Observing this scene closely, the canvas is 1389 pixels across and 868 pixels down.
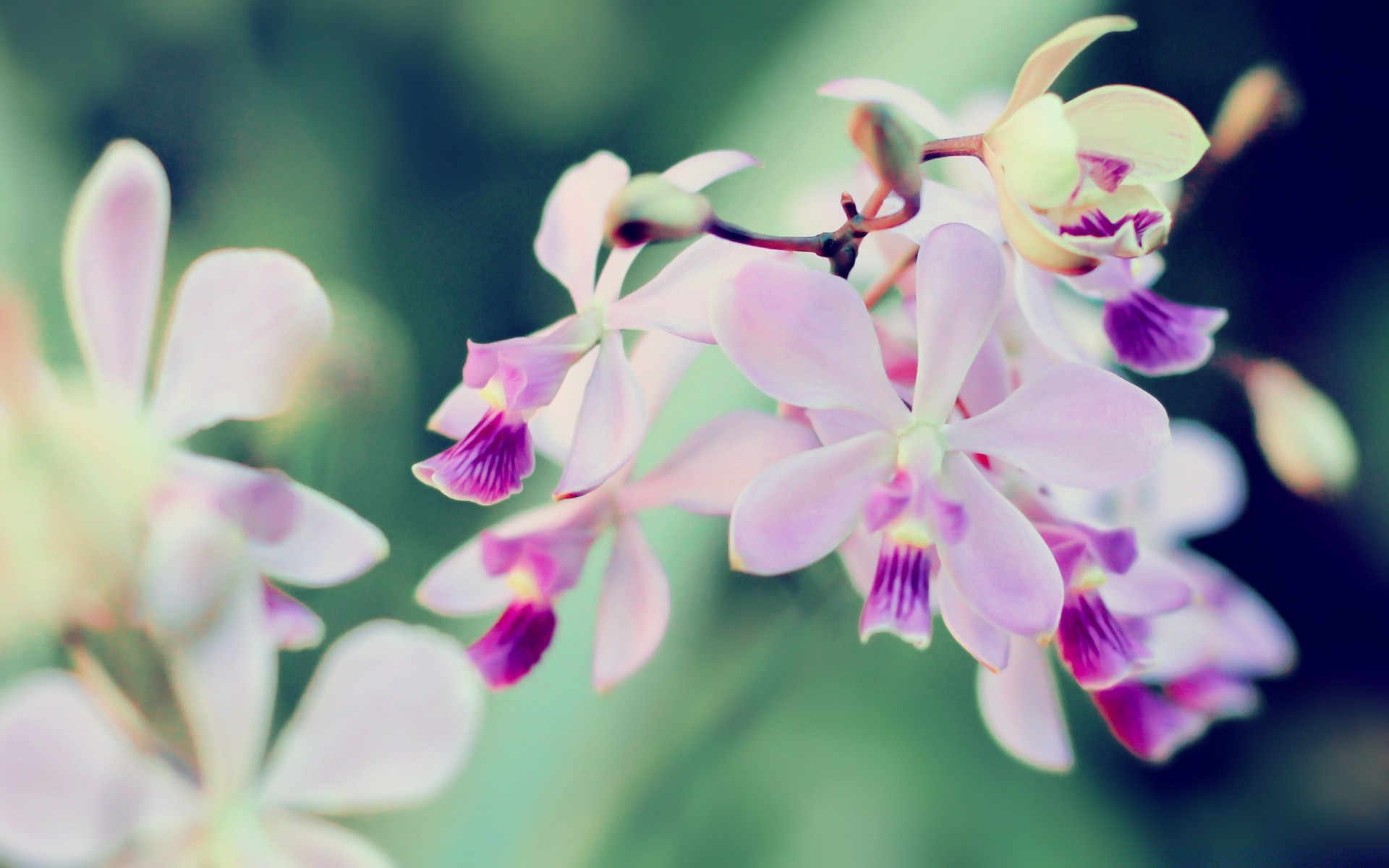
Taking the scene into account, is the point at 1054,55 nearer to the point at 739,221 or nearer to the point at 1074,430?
the point at 1074,430

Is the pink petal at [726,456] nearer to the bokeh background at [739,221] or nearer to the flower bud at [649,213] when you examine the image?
the flower bud at [649,213]

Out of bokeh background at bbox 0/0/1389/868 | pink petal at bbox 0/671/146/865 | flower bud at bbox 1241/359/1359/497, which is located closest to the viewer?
pink petal at bbox 0/671/146/865

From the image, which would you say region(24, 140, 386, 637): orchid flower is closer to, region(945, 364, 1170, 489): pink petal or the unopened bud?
region(945, 364, 1170, 489): pink petal

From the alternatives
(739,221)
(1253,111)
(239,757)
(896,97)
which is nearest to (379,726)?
(239,757)

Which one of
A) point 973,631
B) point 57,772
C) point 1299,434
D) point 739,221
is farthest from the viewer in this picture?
point 739,221

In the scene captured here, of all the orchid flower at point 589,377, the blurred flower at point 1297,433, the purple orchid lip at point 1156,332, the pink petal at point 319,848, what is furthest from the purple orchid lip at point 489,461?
the blurred flower at point 1297,433

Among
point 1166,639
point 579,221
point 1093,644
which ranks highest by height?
point 579,221

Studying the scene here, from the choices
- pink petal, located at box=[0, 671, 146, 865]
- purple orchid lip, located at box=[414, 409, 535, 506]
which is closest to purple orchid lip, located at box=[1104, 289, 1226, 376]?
purple orchid lip, located at box=[414, 409, 535, 506]
